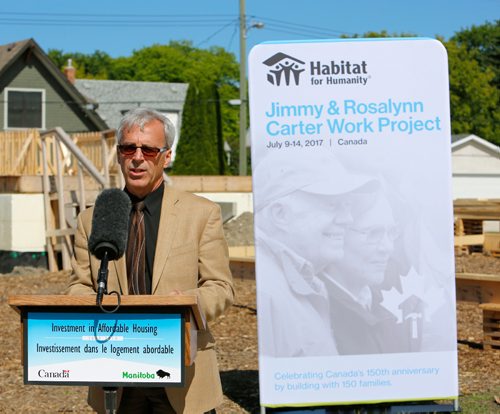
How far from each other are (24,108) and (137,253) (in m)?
44.6

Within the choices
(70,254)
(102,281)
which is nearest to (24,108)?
(70,254)

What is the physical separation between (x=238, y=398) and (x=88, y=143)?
15.7m

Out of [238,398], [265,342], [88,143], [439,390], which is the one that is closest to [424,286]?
[439,390]

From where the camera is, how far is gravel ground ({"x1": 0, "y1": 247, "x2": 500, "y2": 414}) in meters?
8.14

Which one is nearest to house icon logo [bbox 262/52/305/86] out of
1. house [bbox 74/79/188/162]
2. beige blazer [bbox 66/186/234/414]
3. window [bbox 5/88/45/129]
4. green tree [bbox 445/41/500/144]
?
beige blazer [bbox 66/186/234/414]

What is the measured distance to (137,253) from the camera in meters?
4.07

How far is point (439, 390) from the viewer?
6.81 meters

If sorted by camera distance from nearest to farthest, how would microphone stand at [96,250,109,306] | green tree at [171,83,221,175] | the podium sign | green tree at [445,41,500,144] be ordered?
microphone stand at [96,250,109,306]
the podium sign
green tree at [171,83,221,175]
green tree at [445,41,500,144]

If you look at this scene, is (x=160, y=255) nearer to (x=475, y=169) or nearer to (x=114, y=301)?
(x=114, y=301)

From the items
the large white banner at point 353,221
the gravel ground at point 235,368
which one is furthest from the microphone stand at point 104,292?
Answer: the gravel ground at point 235,368

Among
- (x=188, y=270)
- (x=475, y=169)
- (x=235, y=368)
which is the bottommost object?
(x=235, y=368)

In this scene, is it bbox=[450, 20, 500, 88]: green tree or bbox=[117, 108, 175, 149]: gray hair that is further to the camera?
bbox=[450, 20, 500, 88]: green tree

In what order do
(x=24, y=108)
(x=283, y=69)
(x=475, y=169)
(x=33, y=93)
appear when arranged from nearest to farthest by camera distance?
(x=283, y=69) < (x=33, y=93) < (x=24, y=108) < (x=475, y=169)

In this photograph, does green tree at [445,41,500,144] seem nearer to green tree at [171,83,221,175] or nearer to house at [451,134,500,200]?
house at [451,134,500,200]
